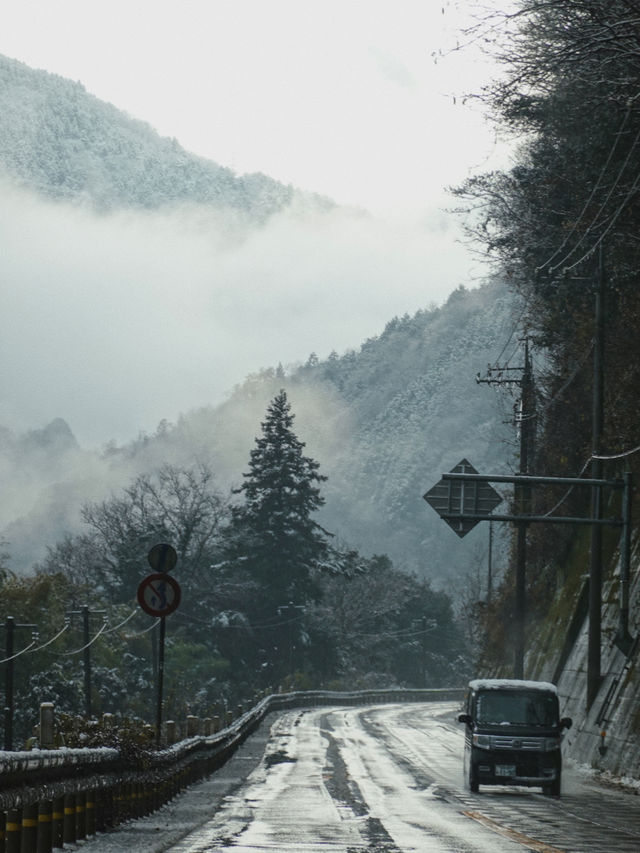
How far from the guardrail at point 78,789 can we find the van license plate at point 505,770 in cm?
577

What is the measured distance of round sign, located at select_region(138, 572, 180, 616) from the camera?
63.8 feet

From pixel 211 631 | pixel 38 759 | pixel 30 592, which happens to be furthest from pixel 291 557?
pixel 38 759

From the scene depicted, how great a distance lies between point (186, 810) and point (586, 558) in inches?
1192

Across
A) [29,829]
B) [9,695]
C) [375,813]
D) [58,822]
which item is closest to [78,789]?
[58,822]

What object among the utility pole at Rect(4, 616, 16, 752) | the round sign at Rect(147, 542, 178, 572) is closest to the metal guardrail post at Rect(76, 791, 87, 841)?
the round sign at Rect(147, 542, 178, 572)

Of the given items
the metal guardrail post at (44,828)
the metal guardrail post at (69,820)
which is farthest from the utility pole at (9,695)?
the metal guardrail post at (44,828)

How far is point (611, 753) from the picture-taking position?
30719 millimetres

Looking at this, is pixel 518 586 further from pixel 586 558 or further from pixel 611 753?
pixel 611 753

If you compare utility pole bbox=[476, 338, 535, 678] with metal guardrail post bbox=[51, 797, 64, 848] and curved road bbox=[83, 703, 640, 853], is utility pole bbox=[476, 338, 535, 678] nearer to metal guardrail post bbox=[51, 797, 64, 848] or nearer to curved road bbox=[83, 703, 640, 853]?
curved road bbox=[83, 703, 640, 853]

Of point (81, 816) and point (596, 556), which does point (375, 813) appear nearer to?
point (81, 816)

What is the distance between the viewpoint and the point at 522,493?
159 ft

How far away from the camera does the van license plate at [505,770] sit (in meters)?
25.8

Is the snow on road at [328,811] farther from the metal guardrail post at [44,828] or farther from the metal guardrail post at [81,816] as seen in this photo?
the metal guardrail post at [44,828]

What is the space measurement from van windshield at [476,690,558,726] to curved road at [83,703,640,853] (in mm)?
1400
